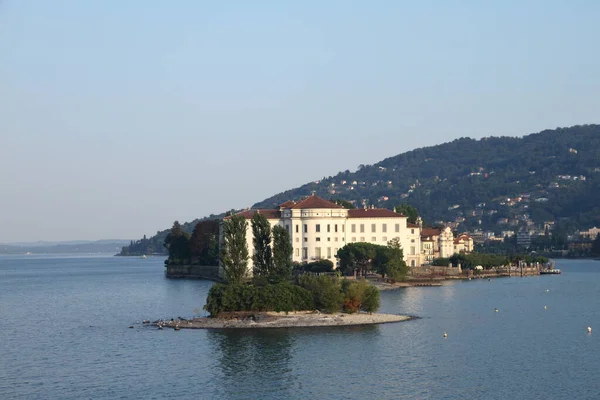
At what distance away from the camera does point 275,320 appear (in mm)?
53469

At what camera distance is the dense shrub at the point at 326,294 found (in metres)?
55.9

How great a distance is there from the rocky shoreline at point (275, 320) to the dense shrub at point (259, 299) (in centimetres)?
55

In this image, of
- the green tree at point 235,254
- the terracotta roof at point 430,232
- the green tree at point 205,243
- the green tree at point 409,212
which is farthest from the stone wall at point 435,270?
A: the green tree at point 235,254

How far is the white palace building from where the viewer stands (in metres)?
92.4

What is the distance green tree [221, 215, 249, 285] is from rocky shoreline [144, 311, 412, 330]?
732cm

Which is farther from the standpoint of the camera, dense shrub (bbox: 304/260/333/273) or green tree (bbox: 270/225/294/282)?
dense shrub (bbox: 304/260/333/273)

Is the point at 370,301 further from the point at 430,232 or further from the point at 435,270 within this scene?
the point at 430,232

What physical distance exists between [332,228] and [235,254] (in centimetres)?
3121

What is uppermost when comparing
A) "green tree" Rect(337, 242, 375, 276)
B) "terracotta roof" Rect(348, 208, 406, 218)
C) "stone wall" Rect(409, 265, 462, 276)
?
"terracotta roof" Rect(348, 208, 406, 218)

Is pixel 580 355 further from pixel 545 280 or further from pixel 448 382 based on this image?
pixel 545 280

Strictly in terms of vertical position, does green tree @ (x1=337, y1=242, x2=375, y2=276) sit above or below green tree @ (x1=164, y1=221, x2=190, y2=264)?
below

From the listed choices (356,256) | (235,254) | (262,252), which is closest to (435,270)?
(356,256)

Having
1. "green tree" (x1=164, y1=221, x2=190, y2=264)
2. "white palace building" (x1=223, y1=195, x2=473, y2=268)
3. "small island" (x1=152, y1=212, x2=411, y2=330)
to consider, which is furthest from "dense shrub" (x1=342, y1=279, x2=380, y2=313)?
"green tree" (x1=164, y1=221, x2=190, y2=264)

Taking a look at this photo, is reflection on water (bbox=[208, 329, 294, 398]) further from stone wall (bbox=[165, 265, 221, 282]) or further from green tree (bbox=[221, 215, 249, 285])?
stone wall (bbox=[165, 265, 221, 282])
